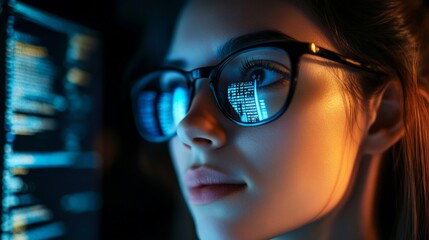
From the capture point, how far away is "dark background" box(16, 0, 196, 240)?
3.75 ft

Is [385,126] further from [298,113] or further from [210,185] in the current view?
[210,185]

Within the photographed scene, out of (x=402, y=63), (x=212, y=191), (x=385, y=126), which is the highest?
(x=402, y=63)

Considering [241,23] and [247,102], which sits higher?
[241,23]

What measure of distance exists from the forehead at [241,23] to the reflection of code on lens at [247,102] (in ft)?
0.26

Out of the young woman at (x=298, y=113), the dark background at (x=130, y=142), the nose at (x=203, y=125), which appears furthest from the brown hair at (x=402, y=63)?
the dark background at (x=130, y=142)

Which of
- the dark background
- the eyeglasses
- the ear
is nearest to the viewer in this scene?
the eyeglasses

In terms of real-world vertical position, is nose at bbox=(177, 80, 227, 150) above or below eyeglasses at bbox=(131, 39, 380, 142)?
below

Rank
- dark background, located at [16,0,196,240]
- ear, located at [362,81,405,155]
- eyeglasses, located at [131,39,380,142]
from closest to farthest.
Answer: eyeglasses, located at [131,39,380,142] → ear, located at [362,81,405,155] → dark background, located at [16,0,196,240]

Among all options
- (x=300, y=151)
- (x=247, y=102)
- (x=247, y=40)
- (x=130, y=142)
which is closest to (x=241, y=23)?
(x=247, y=40)

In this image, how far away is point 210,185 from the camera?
80 centimetres

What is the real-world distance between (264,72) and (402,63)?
10.7 inches

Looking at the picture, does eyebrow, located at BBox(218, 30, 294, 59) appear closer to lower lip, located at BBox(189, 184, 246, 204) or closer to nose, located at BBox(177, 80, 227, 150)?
nose, located at BBox(177, 80, 227, 150)

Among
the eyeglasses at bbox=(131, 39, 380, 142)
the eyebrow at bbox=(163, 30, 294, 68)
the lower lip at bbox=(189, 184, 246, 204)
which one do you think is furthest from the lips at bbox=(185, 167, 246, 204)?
the eyebrow at bbox=(163, 30, 294, 68)

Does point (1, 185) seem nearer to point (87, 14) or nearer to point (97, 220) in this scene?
point (97, 220)
